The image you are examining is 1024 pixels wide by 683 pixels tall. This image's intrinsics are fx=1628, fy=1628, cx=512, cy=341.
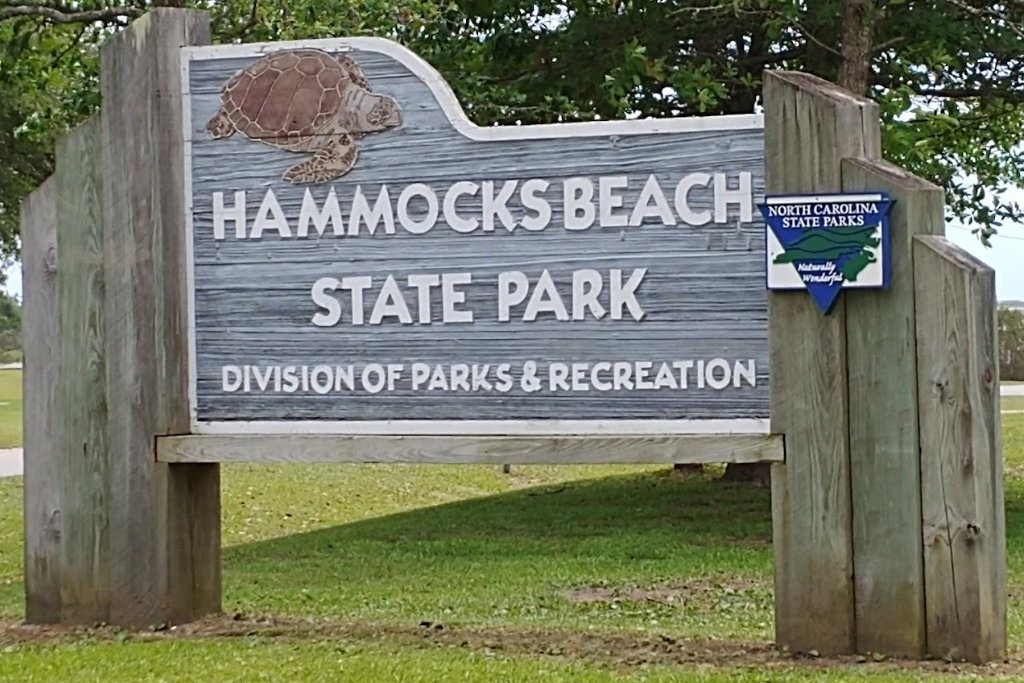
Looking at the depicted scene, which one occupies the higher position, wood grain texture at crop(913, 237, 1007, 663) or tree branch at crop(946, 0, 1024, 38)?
tree branch at crop(946, 0, 1024, 38)

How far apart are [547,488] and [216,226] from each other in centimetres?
1178

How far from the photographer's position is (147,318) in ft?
22.9

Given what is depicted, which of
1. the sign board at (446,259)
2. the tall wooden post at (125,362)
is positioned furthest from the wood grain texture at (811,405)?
the tall wooden post at (125,362)

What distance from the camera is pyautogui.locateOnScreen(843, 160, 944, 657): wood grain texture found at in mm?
5988

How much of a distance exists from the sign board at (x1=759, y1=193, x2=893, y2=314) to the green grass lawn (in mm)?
1415

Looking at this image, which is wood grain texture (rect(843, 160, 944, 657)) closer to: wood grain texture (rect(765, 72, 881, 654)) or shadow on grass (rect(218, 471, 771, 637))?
wood grain texture (rect(765, 72, 881, 654))

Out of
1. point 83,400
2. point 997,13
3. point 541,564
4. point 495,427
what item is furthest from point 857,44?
point 83,400

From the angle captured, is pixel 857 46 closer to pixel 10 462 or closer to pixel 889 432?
pixel 889 432

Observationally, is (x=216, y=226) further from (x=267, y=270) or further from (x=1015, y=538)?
(x=1015, y=538)

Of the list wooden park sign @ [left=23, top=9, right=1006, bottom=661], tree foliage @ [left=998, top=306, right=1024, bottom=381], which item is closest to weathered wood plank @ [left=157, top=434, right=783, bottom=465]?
wooden park sign @ [left=23, top=9, right=1006, bottom=661]

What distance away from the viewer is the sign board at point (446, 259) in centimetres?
632

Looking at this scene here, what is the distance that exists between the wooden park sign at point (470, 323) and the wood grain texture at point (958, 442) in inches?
0.4

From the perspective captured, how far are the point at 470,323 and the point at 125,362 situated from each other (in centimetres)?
157

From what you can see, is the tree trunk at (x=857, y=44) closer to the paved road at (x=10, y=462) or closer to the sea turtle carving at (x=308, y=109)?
the sea turtle carving at (x=308, y=109)
